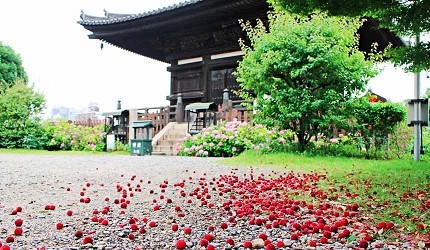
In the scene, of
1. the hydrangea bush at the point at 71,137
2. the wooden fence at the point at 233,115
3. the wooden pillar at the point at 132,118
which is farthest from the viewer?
the hydrangea bush at the point at 71,137

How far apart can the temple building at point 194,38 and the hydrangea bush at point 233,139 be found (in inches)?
143

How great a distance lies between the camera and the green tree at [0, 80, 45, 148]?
562 inches

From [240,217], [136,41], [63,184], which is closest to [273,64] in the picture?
[63,184]

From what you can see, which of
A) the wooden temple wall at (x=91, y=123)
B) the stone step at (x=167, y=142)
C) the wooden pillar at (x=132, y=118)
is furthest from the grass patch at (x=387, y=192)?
the wooden temple wall at (x=91, y=123)

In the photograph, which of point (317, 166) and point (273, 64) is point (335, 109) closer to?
point (273, 64)

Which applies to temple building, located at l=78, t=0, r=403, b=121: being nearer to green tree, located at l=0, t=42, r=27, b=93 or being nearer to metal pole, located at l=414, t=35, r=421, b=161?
metal pole, located at l=414, t=35, r=421, b=161

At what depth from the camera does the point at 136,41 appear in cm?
1536

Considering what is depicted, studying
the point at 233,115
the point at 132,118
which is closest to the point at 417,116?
the point at 233,115

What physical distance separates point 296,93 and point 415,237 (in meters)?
5.84

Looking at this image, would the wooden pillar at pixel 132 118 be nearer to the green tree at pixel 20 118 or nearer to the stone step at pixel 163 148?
the stone step at pixel 163 148

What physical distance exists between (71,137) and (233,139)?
324 inches

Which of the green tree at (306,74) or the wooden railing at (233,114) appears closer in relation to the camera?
the green tree at (306,74)

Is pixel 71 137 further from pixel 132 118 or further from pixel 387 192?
pixel 387 192

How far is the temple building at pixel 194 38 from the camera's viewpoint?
461 inches
